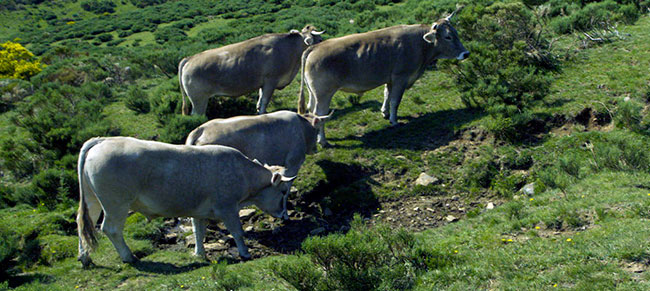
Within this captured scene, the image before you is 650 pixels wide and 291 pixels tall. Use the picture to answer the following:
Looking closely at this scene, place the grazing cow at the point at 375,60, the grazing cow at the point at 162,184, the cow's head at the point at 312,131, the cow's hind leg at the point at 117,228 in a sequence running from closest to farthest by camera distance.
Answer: the grazing cow at the point at 162,184, the cow's hind leg at the point at 117,228, the cow's head at the point at 312,131, the grazing cow at the point at 375,60

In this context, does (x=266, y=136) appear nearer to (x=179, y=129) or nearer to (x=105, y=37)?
(x=179, y=129)

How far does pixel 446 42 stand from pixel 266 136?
267 inches

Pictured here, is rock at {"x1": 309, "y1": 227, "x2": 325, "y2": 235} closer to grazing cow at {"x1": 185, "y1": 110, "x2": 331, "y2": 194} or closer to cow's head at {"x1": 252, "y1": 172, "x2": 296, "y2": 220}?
cow's head at {"x1": 252, "y1": 172, "x2": 296, "y2": 220}

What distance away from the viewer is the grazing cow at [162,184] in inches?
368

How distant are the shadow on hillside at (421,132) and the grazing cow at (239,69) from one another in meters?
2.79

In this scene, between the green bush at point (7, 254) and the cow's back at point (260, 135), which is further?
the cow's back at point (260, 135)

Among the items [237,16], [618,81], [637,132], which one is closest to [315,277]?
[637,132]

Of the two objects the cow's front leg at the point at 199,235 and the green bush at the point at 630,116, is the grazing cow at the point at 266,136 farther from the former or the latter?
the green bush at the point at 630,116

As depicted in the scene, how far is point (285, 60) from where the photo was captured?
53.8ft

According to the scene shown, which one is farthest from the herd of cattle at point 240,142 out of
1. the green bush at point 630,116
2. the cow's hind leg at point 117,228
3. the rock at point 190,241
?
the green bush at point 630,116

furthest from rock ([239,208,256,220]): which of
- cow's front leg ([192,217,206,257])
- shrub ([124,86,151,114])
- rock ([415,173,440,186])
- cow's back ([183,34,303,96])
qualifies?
shrub ([124,86,151,114])

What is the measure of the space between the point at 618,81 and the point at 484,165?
16.6 feet

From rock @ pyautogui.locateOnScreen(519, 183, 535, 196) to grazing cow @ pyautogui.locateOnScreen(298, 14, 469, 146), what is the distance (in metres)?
4.86

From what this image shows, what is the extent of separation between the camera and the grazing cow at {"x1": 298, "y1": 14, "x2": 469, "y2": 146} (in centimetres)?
1473
